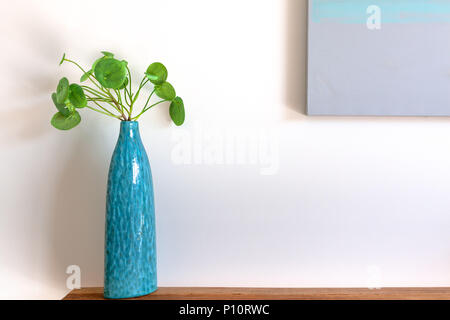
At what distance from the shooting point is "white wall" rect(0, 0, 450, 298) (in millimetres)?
1155

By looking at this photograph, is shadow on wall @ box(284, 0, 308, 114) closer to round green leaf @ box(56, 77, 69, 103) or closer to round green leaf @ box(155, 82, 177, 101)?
round green leaf @ box(155, 82, 177, 101)

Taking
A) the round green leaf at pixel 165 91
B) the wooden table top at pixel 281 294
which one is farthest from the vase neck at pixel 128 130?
the wooden table top at pixel 281 294

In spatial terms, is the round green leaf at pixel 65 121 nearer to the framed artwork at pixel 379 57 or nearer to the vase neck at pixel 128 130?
the vase neck at pixel 128 130

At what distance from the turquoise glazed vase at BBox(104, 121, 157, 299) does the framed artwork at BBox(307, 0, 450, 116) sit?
1.61ft

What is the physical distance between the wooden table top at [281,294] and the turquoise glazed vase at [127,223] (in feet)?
0.19

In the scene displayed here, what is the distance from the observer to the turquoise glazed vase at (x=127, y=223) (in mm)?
1020

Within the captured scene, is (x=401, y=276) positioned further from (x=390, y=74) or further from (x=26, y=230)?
(x=26, y=230)

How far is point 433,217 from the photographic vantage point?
45.4 inches

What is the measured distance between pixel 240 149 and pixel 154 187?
266 millimetres

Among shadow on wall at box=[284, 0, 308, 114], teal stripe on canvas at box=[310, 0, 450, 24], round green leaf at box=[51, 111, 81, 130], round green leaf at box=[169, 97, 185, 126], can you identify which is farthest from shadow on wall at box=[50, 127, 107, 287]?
teal stripe on canvas at box=[310, 0, 450, 24]

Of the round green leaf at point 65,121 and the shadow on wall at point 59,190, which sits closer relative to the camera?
the round green leaf at point 65,121
